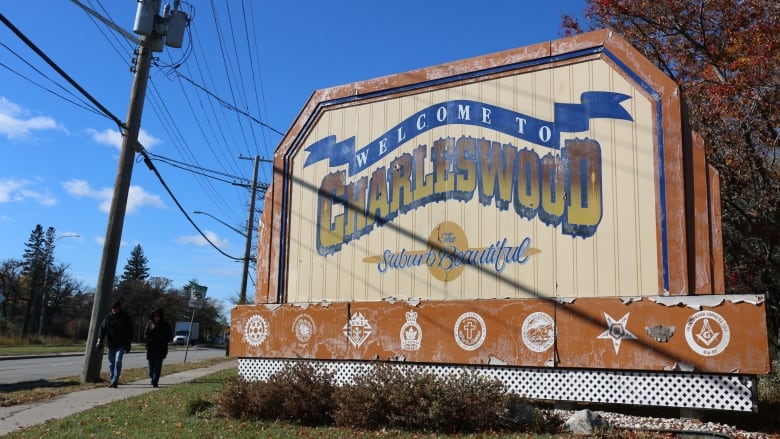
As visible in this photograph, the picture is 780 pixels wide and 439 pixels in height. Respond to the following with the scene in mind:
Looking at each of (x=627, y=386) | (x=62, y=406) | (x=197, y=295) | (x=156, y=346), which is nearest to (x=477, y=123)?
(x=627, y=386)

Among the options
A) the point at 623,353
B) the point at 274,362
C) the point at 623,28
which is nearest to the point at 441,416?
the point at 623,353

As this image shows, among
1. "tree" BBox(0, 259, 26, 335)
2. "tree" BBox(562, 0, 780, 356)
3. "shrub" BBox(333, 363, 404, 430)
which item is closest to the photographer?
"shrub" BBox(333, 363, 404, 430)

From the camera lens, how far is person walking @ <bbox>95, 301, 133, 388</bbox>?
14.1m

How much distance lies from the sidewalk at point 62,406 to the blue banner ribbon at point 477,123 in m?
5.61

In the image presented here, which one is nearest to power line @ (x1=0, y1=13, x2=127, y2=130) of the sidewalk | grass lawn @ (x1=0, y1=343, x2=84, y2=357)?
the sidewalk

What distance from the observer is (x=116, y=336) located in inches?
559

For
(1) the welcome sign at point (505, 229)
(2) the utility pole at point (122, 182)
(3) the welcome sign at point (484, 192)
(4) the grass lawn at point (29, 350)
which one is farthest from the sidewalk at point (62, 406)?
(4) the grass lawn at point (29, 350)

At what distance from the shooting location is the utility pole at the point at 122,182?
14.9 metres

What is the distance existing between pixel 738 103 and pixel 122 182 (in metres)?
13.0

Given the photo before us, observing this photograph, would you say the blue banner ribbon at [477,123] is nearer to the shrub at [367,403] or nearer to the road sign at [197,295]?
the shrub at [367,403]

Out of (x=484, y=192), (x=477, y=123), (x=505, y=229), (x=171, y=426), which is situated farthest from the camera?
(x=477, y=123)

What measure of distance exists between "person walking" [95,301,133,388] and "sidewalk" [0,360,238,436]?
440 millimetres

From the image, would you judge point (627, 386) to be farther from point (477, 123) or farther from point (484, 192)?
point (477, 123)

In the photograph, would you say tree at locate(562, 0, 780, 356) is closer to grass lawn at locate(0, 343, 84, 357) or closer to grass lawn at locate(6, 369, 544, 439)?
grass lawn at locate(6, 369, 544, 439)
